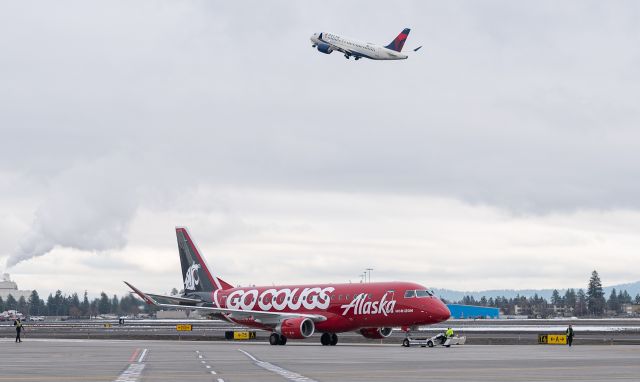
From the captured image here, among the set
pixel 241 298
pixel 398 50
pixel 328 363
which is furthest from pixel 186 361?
pixel 398 50

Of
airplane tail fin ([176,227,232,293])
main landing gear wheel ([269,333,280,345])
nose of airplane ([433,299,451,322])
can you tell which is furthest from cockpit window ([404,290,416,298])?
airplane tail fin ([176,227,232,293])

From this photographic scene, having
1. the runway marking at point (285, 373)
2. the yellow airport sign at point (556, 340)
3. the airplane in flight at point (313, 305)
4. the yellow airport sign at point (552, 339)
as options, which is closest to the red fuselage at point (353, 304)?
the airplane in flight at point (313, 305)

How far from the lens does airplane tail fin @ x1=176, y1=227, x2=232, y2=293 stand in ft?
319

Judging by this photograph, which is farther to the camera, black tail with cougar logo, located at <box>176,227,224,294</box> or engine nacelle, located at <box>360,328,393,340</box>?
black tail with cougar logo, located at <box>176,227,224,294</box>

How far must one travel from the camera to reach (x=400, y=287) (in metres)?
79.5

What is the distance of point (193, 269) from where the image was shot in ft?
323

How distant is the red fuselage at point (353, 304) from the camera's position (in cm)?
7775

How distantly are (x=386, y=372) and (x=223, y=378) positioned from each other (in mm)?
6637

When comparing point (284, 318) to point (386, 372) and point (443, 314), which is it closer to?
point (443, 314)

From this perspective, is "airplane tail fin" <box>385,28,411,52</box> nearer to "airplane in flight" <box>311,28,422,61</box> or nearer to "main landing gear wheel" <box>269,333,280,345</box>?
"airplane in flight" <box>311,28,422,61</box>

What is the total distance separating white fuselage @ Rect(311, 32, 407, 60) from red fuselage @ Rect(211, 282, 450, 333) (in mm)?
31133

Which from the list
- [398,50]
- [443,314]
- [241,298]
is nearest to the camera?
[443,314]

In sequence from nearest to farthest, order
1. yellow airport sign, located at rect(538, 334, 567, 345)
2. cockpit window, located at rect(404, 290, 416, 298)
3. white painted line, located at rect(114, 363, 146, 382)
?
white painted line, located at rect(114, 363, 146, 382) → cockpit window, located at rect(404, 290, 416, 298) → yellow airport sign, located at rect(538, 334, 567, 345)

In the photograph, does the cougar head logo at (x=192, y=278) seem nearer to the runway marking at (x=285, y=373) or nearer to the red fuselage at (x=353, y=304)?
the red fuselage at (x=353, y=304)
